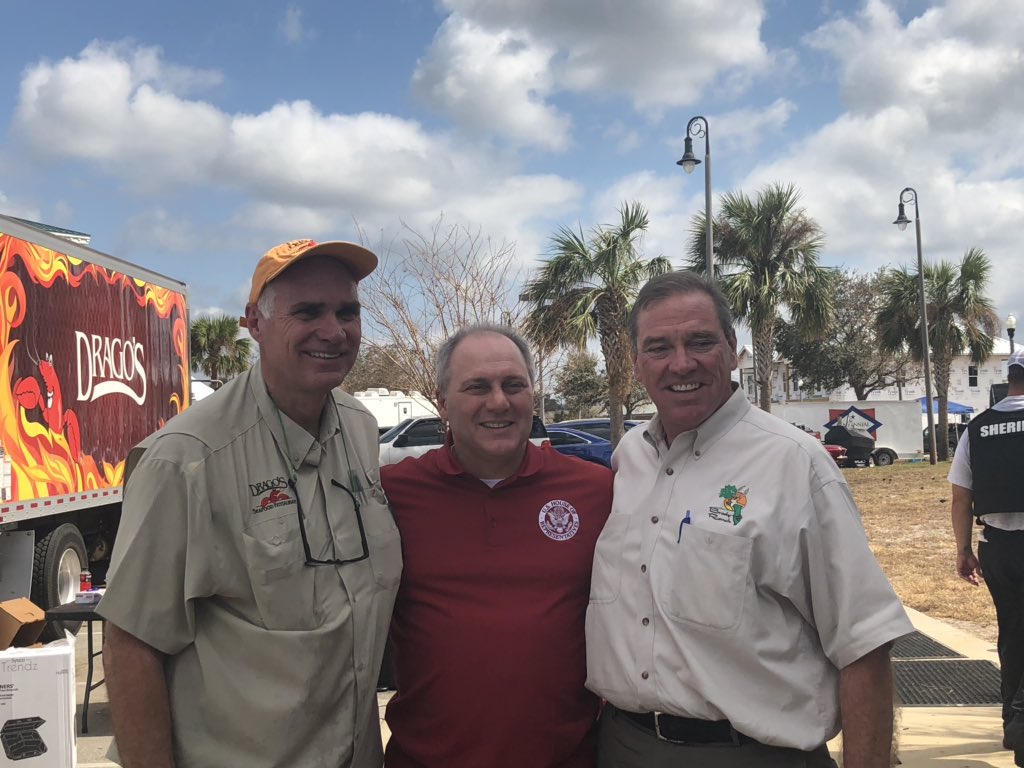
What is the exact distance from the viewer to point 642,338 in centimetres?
235

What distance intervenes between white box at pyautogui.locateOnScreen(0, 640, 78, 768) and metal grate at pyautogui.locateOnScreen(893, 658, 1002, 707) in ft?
15.2

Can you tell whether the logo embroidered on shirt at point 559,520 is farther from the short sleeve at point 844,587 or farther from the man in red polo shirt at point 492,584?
the short sleeve at point 844,587

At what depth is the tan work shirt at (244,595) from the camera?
186 centimetres

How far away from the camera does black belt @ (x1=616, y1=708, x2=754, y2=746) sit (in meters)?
2.02

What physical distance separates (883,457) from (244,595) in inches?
1140

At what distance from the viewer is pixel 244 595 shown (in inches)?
75.9

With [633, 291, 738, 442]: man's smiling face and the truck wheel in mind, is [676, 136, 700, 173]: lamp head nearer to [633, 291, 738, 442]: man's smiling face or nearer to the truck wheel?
[633, 291, 738, 442]: man's smiling face

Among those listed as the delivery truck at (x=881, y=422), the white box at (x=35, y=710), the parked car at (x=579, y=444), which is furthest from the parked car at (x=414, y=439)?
the delivery truck at (x=881, y=422)

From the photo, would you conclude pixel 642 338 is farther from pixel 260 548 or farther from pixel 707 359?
pixel 260 548

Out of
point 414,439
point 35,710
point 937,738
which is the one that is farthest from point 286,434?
point 414,439

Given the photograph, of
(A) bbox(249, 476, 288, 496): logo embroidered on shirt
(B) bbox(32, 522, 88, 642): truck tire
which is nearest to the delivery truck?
(B) bbox(32, 522, 88, 642): truck tire

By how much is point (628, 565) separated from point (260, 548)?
0.93 m


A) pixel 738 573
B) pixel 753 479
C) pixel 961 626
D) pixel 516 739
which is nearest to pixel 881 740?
pixel 738 573

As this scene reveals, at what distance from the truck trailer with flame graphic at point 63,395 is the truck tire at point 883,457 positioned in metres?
24.5
